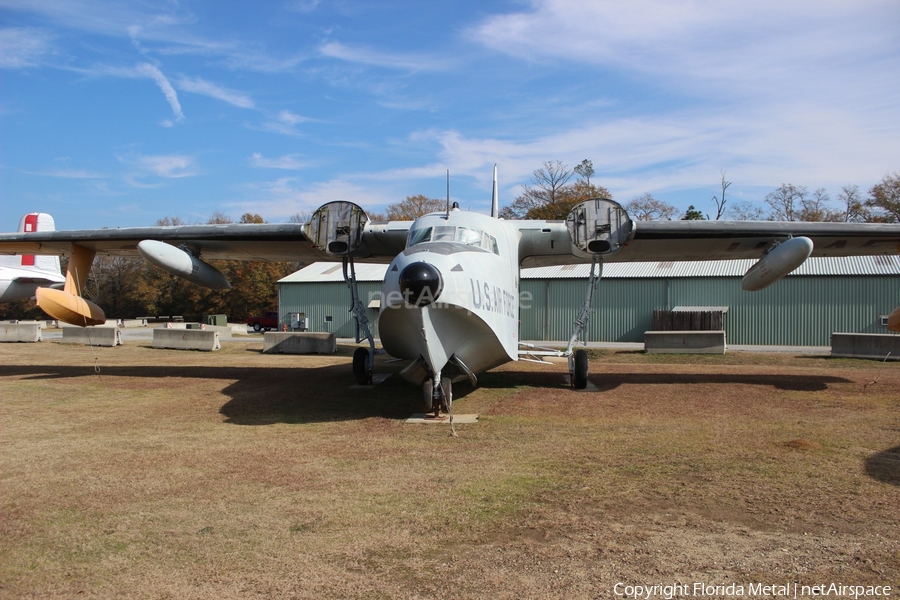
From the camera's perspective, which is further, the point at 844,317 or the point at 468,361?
the point at 844,317

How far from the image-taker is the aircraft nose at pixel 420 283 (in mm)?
9711

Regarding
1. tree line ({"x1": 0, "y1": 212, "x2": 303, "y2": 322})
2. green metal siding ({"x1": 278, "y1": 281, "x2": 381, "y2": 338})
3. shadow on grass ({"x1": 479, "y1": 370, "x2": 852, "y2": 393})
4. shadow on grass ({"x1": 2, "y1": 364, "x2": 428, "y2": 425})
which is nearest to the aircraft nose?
shadow on grass ({"x1": 2, "y1": 364, "x2": 428, "y2": 425})

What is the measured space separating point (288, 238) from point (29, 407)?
6.72 metres

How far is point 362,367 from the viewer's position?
15.2 metres

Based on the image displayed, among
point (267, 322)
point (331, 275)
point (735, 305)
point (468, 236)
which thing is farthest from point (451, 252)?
point (267, 322)

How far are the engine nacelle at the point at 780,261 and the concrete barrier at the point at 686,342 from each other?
8.82 metres

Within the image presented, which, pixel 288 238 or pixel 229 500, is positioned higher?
pixel 288 238

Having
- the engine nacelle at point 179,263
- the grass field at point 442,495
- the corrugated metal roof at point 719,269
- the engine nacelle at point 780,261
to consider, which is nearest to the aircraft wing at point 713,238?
the engine nacelle at point 780,261

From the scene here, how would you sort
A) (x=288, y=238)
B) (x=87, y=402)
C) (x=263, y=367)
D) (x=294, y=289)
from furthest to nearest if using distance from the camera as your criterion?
(x=294, y=289)
(x=263, y=367)
(x=288, y=238)
(x=87, y=402)

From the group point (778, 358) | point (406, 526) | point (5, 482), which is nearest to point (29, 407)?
point (5, 482)

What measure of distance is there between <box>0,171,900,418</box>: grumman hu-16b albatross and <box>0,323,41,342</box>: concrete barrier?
14473mm

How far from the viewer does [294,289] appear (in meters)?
41.7

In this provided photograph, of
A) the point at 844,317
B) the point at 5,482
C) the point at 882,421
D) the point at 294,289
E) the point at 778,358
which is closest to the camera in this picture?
the point at 5,482

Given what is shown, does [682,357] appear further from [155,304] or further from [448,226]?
[155,304]
